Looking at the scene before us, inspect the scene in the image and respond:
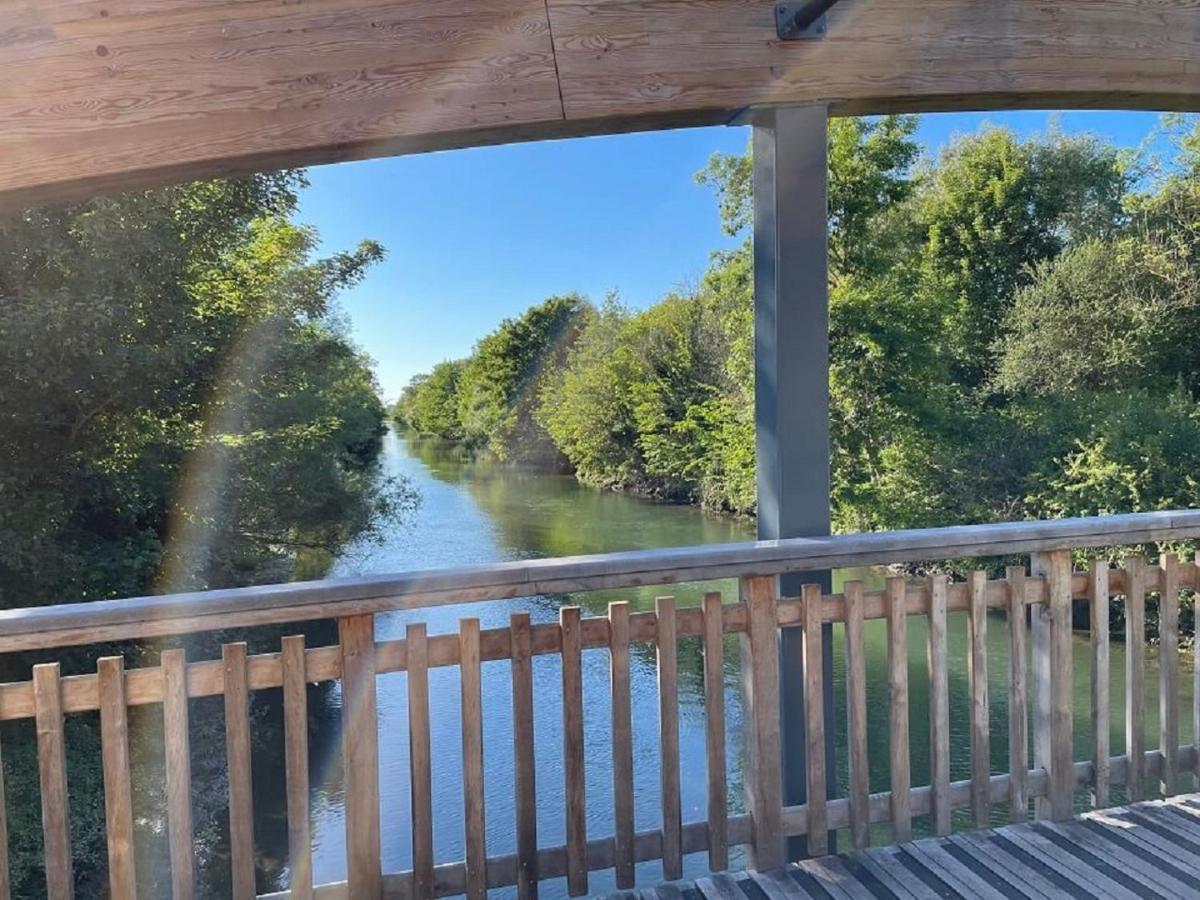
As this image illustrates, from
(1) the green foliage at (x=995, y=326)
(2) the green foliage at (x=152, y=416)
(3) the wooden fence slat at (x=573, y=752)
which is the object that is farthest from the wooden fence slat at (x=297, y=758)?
(1) the green foliage at (x=995, y=326)

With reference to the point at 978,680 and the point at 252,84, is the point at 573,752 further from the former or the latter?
the point at 252,84

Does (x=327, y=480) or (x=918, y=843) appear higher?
(x=327, y=480)

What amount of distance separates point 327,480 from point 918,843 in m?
6.95

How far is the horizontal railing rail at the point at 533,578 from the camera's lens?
1.35m

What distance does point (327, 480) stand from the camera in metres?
7.94

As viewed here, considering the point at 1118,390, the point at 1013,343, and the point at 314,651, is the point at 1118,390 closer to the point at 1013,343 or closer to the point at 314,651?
the point at 1013,343

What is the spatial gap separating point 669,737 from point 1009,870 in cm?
76

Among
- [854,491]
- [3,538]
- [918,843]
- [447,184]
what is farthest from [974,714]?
[447,184]

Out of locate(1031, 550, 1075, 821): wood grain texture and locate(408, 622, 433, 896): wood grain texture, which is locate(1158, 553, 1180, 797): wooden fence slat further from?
locate(408, 622, 433, 896): wood grain texture

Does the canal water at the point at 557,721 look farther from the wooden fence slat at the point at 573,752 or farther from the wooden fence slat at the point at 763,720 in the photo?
the wooden fence slat at the point at 573,752

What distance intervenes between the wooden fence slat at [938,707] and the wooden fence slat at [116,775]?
159cm

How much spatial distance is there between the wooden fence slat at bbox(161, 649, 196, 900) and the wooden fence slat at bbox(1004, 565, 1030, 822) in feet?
5.51

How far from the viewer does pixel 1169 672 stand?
203 centimetres

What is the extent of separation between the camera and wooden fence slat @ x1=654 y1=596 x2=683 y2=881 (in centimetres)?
168
